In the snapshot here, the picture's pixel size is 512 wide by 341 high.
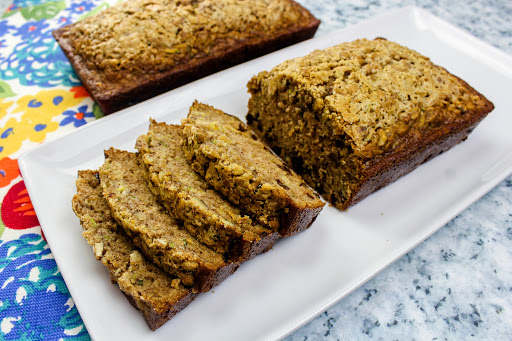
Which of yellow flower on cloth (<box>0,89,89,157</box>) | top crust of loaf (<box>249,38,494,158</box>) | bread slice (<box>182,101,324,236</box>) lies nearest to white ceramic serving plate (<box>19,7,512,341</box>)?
bread slice (<box>182,101,324,236</box>)

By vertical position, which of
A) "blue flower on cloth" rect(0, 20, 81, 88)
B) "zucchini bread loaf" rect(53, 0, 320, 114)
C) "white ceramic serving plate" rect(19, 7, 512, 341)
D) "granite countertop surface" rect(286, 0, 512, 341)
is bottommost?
"granite countertop surface" rect(286, 0, 512, 341)

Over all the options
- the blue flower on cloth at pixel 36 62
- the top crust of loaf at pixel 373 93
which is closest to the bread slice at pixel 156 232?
the top crust of loaf at pixel 373 93

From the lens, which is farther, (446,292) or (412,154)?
(412,154)

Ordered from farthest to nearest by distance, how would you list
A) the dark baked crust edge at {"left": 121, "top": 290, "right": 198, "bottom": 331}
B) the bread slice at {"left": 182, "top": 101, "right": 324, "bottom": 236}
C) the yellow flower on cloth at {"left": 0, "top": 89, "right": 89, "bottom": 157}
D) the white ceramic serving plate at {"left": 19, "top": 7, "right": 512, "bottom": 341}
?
the yellow flower on cloth at {"left": 0, "top": 89, "right": 89, "bottom": 157}
the bread slice at {"left": 182, "top": 101, "right": 324, "bottom": 236}
the white ceramic serving plate at {"left": 19, "top": 7, "right": 512, "bottom": 341}
the dark baked crust edge at {"left": 121, "top": 290, "right": 198, "bottom": 331}

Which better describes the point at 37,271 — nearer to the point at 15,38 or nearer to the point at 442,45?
the point at 15,38

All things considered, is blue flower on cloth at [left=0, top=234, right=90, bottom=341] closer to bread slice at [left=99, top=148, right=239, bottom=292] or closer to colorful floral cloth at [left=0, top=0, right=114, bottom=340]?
colorful floral cloth at [left=0, top=0, right=114, bottom=340]

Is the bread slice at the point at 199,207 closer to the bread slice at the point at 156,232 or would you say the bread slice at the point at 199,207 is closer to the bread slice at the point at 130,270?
the bread slice at the point at 156,232

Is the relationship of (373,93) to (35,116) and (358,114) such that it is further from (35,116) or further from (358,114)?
(35,116)

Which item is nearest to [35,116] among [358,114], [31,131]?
[31,131]
